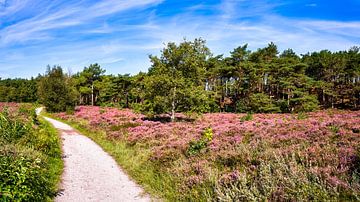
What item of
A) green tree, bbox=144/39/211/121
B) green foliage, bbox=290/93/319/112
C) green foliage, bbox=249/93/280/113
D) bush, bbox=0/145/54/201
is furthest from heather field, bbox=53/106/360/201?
green foliage, bbox=290/93/319/112

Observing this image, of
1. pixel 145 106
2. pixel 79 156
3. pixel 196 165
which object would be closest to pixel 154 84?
pixel 145 106

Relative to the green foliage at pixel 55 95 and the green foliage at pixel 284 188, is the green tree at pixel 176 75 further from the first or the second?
the green foliage at pixel 55 95

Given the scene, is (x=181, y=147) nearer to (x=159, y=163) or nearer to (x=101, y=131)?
(x=159, y=163)

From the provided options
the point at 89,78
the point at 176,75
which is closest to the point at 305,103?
the point at 176,75

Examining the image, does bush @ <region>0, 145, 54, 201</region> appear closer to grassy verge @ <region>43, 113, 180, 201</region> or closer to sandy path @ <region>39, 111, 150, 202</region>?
sandy path @ <region>39, 111, 150, 202</region>

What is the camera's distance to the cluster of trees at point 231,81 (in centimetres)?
2261

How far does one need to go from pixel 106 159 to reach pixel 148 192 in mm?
5566

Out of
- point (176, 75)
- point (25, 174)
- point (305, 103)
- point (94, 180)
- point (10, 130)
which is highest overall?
point (176, 75)

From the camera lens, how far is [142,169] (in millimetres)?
11188

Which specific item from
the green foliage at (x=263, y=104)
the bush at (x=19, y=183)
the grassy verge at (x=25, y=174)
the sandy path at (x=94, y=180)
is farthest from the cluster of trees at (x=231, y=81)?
the bush at (x=19, y=183)

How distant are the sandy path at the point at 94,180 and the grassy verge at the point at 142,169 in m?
0.32

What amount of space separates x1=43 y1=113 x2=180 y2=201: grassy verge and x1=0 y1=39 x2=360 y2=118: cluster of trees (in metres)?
6.91

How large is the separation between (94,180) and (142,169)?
1930 mm

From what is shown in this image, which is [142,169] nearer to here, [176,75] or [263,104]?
[176,75]
